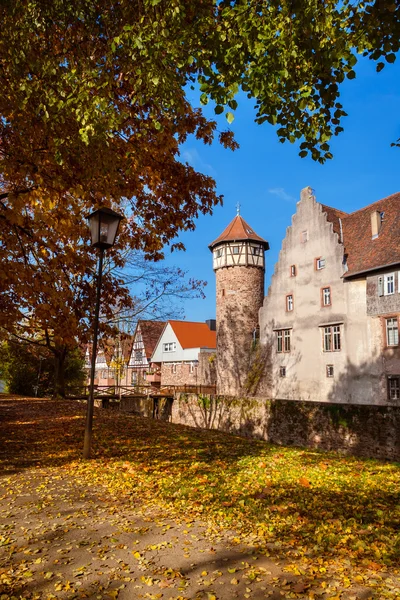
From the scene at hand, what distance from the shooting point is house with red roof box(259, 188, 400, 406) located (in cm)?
2505

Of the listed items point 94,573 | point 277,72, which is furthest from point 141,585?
point 277,72

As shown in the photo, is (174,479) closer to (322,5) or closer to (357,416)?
(322,5)

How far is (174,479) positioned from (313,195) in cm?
2827

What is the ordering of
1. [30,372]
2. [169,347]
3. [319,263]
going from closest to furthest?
1. [319,263]
2. [30,372]
3. [169,347]

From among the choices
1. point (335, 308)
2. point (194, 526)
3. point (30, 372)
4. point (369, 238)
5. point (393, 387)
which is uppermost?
point (369, 238)

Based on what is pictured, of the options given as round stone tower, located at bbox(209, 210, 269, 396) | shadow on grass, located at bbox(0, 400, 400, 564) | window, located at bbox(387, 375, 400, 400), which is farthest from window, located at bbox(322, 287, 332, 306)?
shadow on grass, located at bbox(0, 400, 400, 564)

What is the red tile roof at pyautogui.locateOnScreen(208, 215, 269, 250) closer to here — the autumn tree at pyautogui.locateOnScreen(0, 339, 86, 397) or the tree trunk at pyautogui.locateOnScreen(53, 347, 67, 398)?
the autumn tree at pyautogui.locateOnScreen(0, 339, 86, 397)

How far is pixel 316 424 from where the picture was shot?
56.6 feet

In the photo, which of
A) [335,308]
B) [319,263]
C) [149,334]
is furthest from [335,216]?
[149,334]

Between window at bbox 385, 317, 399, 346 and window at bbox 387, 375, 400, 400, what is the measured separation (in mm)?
1855

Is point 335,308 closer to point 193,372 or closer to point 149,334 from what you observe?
point 193,372

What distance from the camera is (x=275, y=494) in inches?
230

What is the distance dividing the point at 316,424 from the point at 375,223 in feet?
51.2

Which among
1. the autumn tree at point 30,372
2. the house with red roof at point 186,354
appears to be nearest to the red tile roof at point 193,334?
the house with red roof at point 186,354
